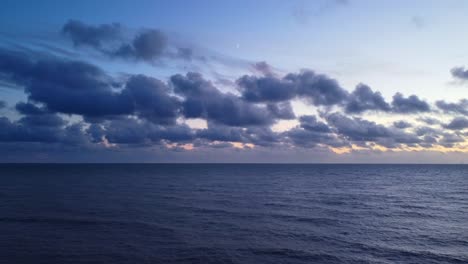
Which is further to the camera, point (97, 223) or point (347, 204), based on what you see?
point (347, 204)

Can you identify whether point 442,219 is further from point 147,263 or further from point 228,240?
point 147,263

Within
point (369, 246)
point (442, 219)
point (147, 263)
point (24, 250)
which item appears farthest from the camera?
point (442, 219)

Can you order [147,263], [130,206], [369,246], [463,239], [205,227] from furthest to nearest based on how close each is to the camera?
[130,206] → [205,227] → [463,239] → [369,246] → [147,263]

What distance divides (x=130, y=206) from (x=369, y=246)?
3496 centimetres

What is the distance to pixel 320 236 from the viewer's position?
33.6 metres

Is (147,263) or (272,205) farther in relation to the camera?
(272,205)

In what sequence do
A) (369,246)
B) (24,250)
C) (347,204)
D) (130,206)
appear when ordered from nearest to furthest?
(24,250), (369,246), (130,206), (347,204)

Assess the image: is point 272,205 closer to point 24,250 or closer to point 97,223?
point 97,223

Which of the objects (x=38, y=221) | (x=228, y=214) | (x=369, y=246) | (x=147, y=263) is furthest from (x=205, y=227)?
(x=38, y=221)

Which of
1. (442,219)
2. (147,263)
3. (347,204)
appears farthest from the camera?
(347,204)

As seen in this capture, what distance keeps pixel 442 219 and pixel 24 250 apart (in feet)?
158

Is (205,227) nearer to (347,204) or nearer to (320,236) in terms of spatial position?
(320,236)

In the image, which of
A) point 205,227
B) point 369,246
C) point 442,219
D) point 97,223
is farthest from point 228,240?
point 442,219

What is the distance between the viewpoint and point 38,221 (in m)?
38.9
